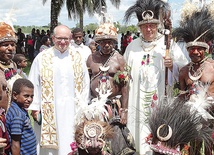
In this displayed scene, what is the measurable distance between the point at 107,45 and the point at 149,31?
0.85 m

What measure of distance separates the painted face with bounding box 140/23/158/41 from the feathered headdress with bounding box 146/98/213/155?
2.26 meters

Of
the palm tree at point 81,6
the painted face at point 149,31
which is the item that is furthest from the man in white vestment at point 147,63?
the palm tree at point 81,6

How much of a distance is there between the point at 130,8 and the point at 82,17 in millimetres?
22654

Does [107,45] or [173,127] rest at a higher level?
[107,45]

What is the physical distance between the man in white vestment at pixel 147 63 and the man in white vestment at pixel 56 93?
3.05 feet

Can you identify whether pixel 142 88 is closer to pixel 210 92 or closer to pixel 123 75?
pixel 123 75

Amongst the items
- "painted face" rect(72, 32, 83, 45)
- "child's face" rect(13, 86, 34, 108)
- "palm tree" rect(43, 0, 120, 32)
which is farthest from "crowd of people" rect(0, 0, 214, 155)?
"palm tree" rect(43, 0, 120, 32)

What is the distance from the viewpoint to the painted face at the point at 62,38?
17.6 ft

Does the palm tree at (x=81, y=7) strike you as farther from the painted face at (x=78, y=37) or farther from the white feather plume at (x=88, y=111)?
the white feather plume at (x=88, y=111)

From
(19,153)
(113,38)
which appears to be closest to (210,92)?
(113,38)

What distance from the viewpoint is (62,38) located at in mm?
5379

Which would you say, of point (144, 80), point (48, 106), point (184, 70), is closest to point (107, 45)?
point (144, 80)

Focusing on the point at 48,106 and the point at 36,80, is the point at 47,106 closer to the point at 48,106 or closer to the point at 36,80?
the point at 48,106

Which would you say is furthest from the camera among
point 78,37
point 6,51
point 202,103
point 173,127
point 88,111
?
point 78,37
